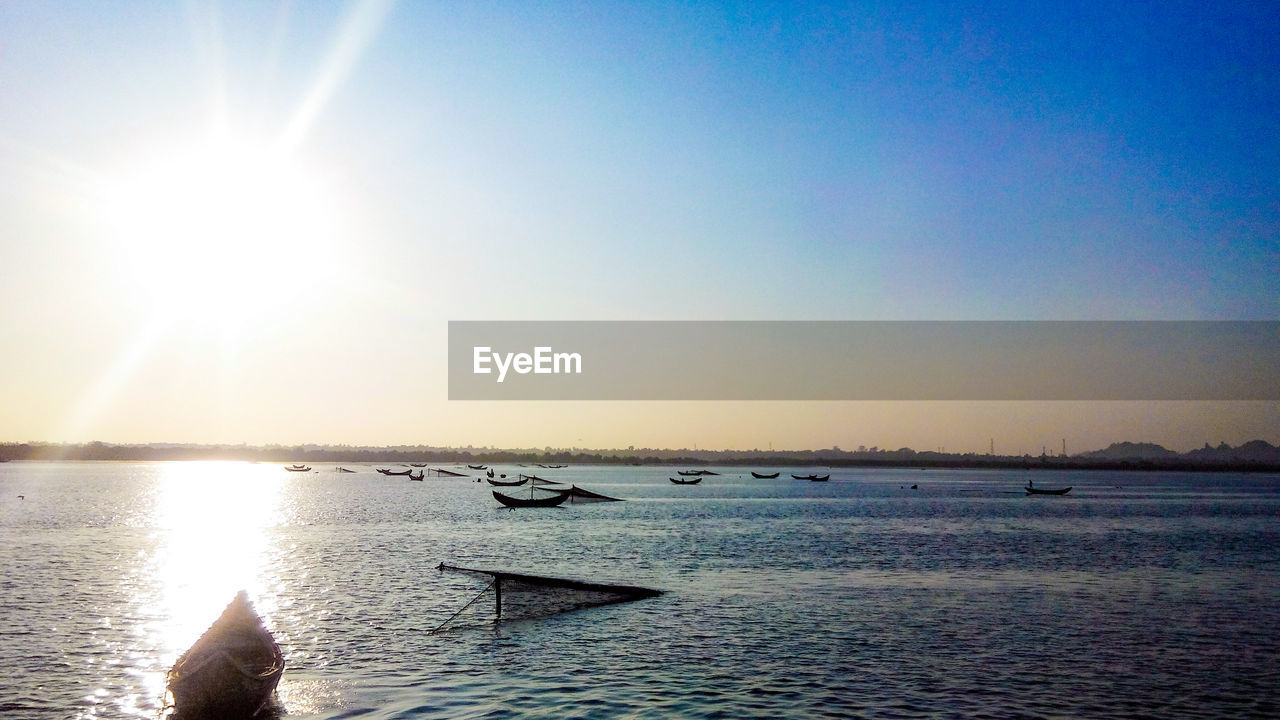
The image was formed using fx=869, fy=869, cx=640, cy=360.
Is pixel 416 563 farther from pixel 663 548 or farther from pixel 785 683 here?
pixel 785 683

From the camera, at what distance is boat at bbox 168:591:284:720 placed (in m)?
17.5

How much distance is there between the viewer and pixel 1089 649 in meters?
25.2

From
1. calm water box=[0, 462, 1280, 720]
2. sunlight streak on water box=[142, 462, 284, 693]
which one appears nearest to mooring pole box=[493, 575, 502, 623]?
calm water box=[0, 462, 1280, 720]

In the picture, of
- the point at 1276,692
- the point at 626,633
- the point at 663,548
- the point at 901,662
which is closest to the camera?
the point at 1276,692

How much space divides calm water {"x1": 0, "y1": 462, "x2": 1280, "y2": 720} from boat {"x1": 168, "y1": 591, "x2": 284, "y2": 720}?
2.83 ft

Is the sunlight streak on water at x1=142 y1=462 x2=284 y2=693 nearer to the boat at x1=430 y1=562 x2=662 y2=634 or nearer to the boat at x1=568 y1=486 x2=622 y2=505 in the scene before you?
the boat at x1=430 y1=562 x2=662 y2=634

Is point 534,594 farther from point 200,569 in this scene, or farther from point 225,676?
point 200,569

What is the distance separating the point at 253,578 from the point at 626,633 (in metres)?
22.4

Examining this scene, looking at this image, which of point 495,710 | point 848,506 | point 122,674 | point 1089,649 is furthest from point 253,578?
point 848,506

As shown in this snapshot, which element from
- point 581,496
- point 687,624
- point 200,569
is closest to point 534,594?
point 687,624

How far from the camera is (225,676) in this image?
1773 centimetres

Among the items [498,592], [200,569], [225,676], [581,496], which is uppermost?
[225,676]

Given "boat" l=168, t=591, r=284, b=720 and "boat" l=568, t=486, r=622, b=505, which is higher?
"boat" l=168, t=591, r=284, b=720

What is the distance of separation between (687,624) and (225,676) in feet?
48.1
